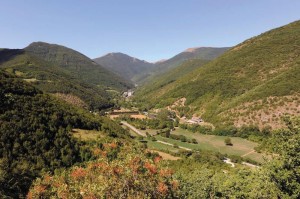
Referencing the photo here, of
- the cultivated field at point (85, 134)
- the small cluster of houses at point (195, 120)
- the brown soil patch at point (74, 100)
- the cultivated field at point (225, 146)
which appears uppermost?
the brown soil patch at point (74, 100)

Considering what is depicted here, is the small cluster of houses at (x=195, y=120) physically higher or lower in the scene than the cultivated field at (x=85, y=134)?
lower

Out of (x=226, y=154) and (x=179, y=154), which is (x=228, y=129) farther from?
(x=179, y=154)

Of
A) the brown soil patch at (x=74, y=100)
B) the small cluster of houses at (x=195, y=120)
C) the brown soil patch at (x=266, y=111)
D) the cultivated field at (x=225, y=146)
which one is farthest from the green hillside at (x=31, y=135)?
the brown soil patch at (x=74, y=100)

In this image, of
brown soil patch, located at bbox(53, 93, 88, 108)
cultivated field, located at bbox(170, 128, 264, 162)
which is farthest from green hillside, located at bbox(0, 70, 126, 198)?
brown soil patch, located at bbox(53, 93, 88, 108)

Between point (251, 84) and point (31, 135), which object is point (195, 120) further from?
point (31, 135)

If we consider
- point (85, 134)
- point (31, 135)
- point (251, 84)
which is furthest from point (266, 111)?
point (31, 135)

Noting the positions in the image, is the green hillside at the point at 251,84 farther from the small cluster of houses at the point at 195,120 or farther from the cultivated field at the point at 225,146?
the cultivated field at the point at 225,146

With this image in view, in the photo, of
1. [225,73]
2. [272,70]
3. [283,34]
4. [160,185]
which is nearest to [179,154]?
[160,185]

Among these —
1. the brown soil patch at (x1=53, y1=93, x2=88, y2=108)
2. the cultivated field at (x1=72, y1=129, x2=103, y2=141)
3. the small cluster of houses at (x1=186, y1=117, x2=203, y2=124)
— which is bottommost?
the small cluster of houses at (x1=186, y1=117, x2=203, y2=124)

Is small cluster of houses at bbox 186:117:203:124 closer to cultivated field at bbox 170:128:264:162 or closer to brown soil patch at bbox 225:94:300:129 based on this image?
brown soil patch at bbox 225:94:300:129
